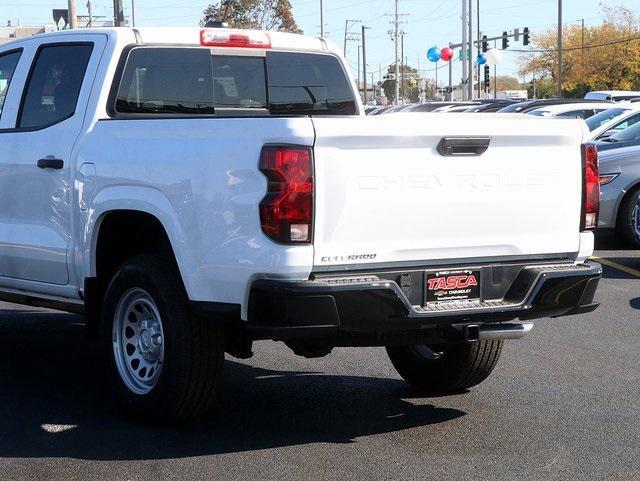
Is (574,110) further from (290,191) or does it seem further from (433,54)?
(433,54)

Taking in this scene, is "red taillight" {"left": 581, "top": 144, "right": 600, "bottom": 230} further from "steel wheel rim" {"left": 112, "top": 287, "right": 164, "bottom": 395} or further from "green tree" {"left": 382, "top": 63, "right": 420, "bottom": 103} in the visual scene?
"green tree" {"left": 382, "top": 63, "right": 420, "bottom": 103}

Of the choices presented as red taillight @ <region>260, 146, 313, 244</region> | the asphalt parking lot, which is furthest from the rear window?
red taillight @ <region>260, 146, 313, 244</region>

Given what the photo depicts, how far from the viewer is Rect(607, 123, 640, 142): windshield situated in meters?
14.5

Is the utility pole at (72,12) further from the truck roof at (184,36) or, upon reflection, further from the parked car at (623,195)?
the truck roof at (184,36)

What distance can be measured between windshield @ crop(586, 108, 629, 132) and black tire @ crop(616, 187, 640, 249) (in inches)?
124

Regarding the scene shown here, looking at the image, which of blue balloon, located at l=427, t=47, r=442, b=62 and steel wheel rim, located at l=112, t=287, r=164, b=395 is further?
blue balloon, located at l=427, t=47, r=442, b=62

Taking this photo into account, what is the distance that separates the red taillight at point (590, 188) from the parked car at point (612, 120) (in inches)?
400

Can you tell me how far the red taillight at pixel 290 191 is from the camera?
5.14 metres

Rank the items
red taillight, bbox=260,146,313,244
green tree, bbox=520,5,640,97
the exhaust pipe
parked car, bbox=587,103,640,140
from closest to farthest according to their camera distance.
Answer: red taillight, bbox=260,146,313,244
the exhaust pipe
parked car, bbox=587,103,640,140
green tree, bbox=520,5,640,97

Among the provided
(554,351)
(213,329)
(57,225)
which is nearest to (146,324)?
(213,329)

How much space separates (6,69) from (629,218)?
8.48 m

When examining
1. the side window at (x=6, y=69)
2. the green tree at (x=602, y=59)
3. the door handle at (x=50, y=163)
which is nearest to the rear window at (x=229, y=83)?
the door handle at (x=50, y=163)

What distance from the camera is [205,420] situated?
616cm

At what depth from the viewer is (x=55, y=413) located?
250 inches
